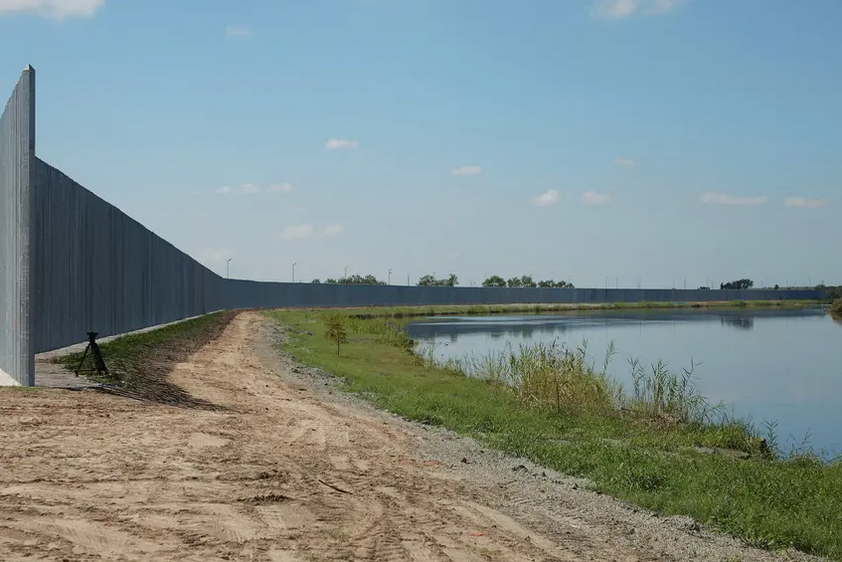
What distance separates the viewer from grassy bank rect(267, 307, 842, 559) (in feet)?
27.6

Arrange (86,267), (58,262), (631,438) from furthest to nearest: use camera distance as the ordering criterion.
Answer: (86,267) < (58,262) < (631,438)

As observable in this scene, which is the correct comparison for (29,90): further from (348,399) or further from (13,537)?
(13,537)

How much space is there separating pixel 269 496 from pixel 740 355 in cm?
2717

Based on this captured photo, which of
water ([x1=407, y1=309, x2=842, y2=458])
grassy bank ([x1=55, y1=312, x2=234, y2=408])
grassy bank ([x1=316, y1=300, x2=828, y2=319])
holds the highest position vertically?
grassy bank ([x1=316, y1=300, x2=828, y2=319])

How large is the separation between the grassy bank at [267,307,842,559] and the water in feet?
5.00

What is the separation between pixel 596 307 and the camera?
89.2 meters

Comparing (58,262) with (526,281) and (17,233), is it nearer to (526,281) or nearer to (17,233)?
(17,233)

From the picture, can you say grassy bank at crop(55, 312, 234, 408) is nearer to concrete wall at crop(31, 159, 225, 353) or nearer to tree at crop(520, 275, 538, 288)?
concrete wall at crop(31, 159, 225, 353)

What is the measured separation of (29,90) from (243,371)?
8124 mm

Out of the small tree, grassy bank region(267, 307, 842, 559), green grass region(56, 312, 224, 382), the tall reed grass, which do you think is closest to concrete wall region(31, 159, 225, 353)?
green grass region(56, 312, 224, 382)

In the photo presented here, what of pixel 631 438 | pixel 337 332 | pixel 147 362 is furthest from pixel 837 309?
pixel 147 362

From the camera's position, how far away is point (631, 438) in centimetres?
1298

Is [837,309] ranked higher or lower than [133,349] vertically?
Result: higher

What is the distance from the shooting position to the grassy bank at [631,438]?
841 centimetres
